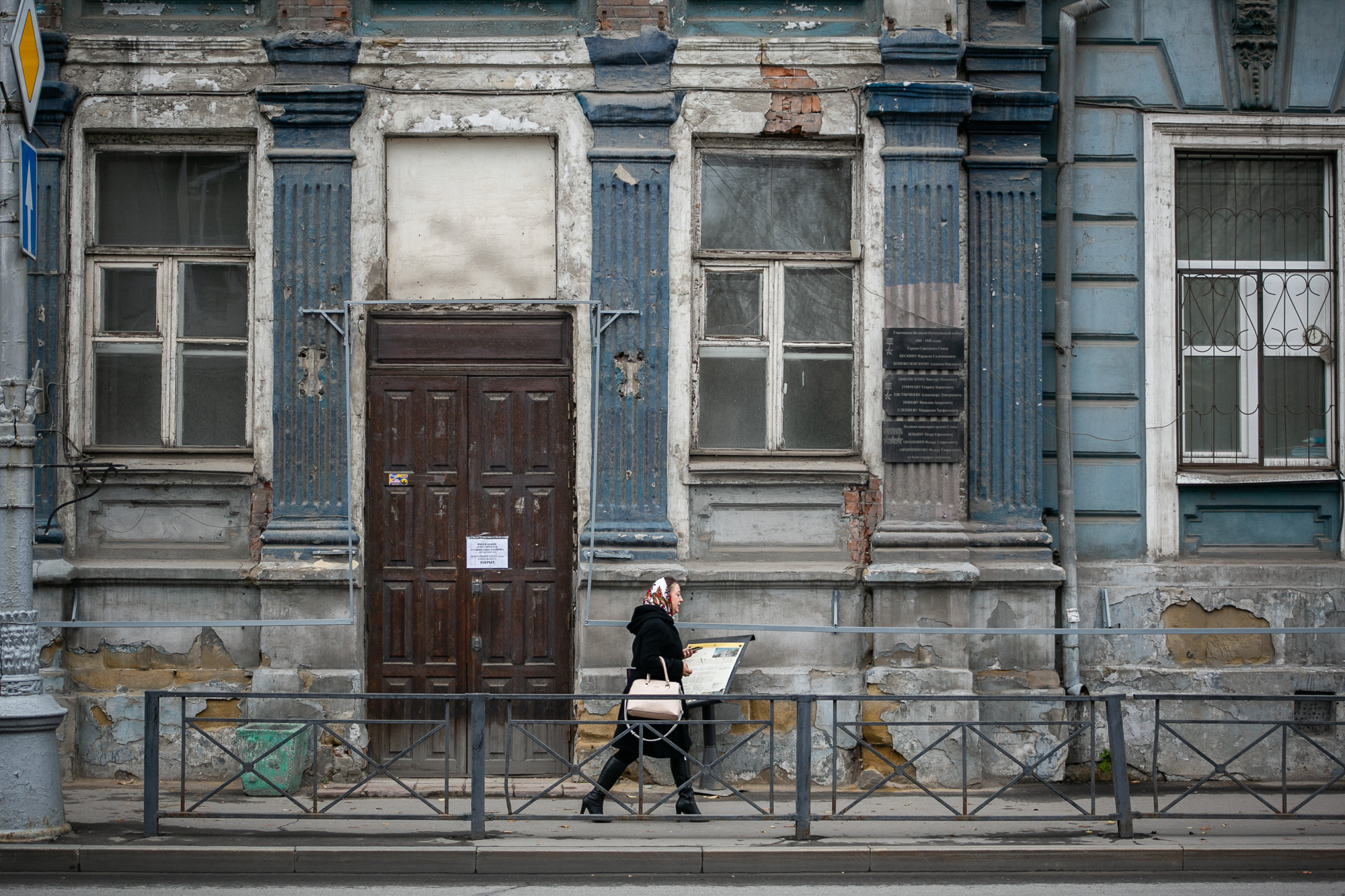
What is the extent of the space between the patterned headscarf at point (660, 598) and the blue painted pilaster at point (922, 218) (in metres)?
1.81

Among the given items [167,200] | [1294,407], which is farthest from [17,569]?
[1294,407]

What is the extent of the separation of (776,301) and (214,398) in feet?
14.7

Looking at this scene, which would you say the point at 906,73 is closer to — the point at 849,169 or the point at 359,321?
the point at 849,169

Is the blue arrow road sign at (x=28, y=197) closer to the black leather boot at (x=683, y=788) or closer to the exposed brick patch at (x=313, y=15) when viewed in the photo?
the exposed brick patch at (x=313, y=15)

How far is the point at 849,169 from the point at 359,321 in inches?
157

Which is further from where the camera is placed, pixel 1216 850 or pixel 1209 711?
pixel 1209 711

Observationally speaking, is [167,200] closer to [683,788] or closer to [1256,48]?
[683,788]

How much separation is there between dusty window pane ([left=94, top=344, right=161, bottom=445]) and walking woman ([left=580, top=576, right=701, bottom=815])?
427cm

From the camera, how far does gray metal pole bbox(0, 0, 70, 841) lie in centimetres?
734

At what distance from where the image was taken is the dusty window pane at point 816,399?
32.5ft

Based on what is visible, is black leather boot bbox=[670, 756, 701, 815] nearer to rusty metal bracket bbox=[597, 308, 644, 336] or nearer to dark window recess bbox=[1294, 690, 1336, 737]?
rusty metal bracket bbox=[597, 308, 644, 336]

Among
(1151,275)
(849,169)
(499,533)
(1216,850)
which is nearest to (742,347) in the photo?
(849,169)

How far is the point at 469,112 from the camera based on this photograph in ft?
31.7

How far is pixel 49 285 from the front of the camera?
9.64m
